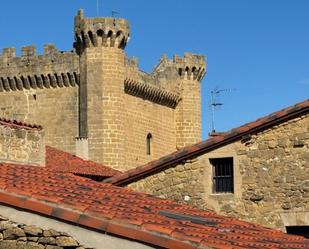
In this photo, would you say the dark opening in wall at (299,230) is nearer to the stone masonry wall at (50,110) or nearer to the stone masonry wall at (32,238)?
the stone masonry wall at (32,238)

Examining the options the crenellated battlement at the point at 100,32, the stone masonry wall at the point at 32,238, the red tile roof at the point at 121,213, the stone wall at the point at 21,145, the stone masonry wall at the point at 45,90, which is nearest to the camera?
the red tile roof at the point at 121,213

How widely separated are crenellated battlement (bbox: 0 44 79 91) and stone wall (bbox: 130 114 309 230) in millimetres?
26609

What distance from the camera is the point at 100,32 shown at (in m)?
43.8

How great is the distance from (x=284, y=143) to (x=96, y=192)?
688 centimetres

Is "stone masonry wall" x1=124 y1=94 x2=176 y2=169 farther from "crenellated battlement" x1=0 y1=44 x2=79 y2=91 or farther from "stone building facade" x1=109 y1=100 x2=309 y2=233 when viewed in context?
"stone building facade" x1=109 y1=100 x2=309 y2=233

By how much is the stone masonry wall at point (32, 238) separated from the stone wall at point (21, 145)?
14.4ft

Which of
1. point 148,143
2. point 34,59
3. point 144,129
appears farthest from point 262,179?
point 148,143

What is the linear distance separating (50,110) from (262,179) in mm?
29110

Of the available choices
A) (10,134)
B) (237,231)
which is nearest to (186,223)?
(237,231)

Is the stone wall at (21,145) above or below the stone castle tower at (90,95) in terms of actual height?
below

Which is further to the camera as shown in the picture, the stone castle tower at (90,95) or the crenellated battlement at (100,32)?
the crenellated battlement at (100,32)

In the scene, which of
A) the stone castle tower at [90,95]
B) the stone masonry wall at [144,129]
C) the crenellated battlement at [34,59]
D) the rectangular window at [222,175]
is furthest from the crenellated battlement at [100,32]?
the rectangular window at [222,175]

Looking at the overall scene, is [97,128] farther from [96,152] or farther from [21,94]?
[21,94]

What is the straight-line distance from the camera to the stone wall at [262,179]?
17094 millimetres
